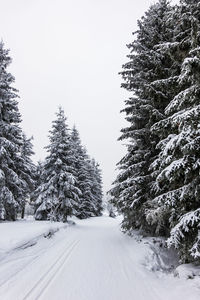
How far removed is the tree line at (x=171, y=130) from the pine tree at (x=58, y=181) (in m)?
11.8

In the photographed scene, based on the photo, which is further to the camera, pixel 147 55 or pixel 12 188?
pixel 12 188

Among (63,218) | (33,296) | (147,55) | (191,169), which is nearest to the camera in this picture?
(33,296)

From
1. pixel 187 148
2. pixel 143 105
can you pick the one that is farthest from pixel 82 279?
pixel 143 105

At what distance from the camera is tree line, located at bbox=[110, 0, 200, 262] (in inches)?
236

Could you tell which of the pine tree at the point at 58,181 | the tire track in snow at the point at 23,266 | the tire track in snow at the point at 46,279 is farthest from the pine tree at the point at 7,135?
the tire track in snow at the point at 46,279

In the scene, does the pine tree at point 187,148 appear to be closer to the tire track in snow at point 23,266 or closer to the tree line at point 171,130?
the tree line at point 171,130

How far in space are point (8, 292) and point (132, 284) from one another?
10.3 feet

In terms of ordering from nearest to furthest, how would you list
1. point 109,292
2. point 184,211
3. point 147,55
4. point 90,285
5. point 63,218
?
point 109,292 → point 90,285 → point 184,211 → point 147,55 → point 63,218

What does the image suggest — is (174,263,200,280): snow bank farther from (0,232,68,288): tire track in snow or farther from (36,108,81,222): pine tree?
(36,108,81,222): pine tree

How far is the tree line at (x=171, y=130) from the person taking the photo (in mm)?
5996

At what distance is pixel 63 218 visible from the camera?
2447 centimetres

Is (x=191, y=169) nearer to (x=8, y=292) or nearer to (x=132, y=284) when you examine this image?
(x=132, y=284)

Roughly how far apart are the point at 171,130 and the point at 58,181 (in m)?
18.7

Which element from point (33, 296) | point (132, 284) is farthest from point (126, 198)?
point (33, 296)
